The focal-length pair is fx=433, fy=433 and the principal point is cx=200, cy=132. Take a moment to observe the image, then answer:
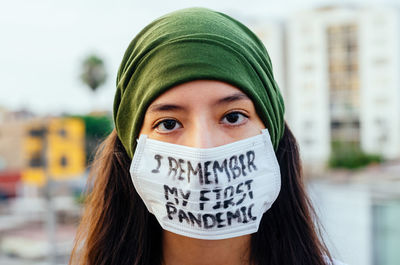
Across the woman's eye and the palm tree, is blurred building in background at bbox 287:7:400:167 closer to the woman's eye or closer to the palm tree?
the palm tree

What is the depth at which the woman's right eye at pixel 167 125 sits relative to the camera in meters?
1.30

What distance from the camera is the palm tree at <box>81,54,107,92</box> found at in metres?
34.9

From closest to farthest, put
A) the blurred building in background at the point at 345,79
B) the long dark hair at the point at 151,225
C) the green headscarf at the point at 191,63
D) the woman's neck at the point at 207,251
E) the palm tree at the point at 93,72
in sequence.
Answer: the green headscarf at the point at 191,63 → the woman's neck at the point at 207,251 → the long dark hair at the point at 151,225 → the palm tree at the point at 93,72 → the blurred building in background at the point at 345,79

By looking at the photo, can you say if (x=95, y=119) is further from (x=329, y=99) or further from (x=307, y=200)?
(x=307, y=200)

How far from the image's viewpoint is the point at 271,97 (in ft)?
4.39

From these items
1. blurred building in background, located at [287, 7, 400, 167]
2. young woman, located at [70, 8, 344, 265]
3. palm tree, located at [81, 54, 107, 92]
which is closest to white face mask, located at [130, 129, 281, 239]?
young woman, located at [70, 8, 344, 265]

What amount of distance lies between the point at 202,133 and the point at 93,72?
116 ft

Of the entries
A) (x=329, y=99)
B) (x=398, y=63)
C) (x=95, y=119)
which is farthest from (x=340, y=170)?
(x=95, y=119)

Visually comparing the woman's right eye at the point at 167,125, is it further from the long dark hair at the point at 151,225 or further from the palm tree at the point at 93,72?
the palm tree at the point at 93,72

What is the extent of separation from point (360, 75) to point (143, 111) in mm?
44043

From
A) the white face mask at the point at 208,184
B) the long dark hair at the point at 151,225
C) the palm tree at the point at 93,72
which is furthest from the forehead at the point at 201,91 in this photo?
the palm tree at the point at 93,72

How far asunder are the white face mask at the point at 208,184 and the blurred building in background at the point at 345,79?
39916 millimetres

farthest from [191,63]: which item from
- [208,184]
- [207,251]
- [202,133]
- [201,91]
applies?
[207,251]

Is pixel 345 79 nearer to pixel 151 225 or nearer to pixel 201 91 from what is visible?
pixel 151 225
